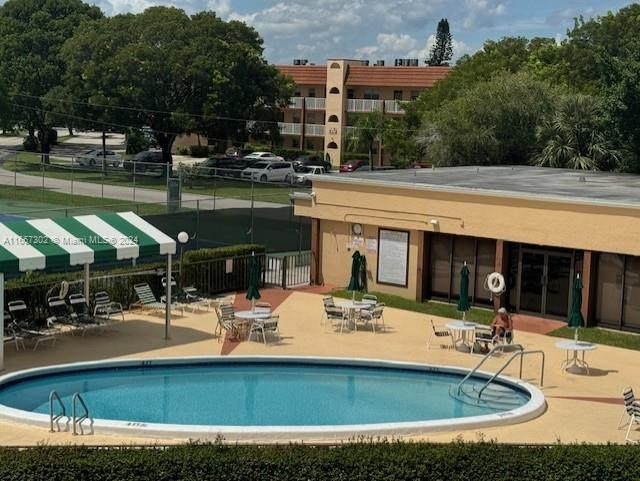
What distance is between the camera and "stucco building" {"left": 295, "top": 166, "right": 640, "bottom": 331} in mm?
25938

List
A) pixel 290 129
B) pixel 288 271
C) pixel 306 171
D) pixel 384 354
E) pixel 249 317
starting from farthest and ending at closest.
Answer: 1. pixel 290 129
2. pixel 306 171
3. pixel 288 271
4. pixel 249 317
5. pixel 384 354

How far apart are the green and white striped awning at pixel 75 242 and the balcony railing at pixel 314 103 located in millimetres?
57447

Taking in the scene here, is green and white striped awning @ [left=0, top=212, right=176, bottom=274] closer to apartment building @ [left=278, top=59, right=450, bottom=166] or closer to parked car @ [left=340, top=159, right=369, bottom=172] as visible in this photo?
parked car @ [left=340, top=159, right=369, bottom=172]

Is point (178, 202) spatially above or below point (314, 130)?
below

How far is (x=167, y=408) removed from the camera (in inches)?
744

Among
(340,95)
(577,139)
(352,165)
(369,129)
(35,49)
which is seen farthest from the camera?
(340,95)

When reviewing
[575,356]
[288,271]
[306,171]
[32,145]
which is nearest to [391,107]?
[306,171]

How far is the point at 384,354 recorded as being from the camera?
75.3 ft

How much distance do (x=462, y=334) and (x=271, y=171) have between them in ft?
129

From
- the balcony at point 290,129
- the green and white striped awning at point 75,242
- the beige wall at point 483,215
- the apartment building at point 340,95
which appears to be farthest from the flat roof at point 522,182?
the balcony at point 290,129

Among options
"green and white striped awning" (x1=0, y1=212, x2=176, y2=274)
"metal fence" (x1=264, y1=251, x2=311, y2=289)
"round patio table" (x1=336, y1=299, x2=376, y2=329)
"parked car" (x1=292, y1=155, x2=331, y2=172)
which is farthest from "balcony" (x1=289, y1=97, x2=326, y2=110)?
"green and white striped awning" (x1=0, y1=212, x2=176, y2=274)

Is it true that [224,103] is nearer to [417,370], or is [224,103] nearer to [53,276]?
[53,276]

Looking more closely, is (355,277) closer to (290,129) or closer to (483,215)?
(483,215)

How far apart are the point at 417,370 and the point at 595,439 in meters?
5.36
